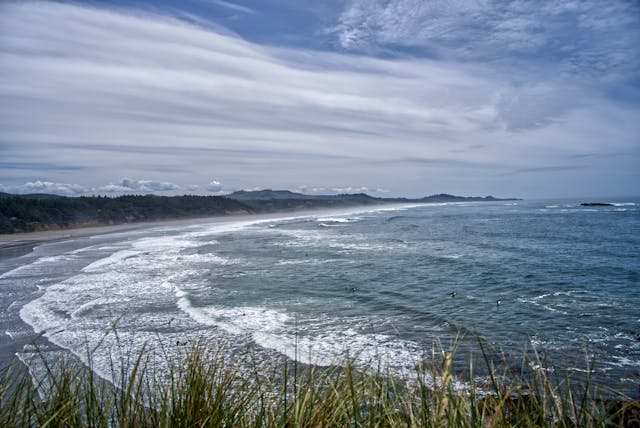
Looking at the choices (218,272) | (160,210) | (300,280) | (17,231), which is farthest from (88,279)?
(160,210)

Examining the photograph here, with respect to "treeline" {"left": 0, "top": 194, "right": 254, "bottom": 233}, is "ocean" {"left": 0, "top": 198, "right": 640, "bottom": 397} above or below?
below

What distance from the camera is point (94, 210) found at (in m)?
57.8

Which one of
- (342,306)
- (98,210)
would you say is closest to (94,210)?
(98,210)

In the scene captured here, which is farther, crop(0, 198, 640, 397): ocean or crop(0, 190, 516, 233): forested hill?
crop(0, 190, 516, 233): forested hill

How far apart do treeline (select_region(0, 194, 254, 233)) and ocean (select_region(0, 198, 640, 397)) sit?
28.4 m

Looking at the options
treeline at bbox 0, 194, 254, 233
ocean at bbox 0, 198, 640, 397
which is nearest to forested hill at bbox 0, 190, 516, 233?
Answer: treeline at bbox 0, 194, 254, 233

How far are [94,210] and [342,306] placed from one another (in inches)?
2237

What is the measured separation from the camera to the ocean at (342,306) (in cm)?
776

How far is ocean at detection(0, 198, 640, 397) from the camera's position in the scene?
7.76 m

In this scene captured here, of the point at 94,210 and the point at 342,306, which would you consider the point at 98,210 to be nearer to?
the point at 94,210

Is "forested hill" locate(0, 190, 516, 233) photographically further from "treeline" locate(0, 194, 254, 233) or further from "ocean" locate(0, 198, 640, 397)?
"ocean" locate(0, 198, 640, 397)

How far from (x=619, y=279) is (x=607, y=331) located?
6842 mm

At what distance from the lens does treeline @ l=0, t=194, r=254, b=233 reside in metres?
45.7

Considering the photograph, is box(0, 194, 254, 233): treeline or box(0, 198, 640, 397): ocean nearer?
box(0, 198, 640, 397): ocean
